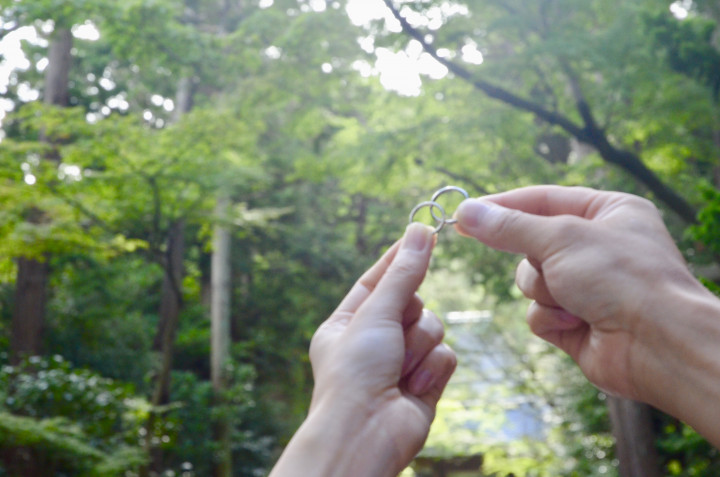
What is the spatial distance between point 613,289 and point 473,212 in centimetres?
30

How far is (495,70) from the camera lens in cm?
595

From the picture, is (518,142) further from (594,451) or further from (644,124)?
(594,451)

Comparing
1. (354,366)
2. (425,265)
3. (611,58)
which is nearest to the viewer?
(354,366)

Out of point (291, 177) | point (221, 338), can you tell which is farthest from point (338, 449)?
point (221, 338)

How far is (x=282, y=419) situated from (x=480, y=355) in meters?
4.39

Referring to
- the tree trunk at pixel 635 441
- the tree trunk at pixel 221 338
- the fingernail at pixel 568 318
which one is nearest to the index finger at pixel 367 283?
the fingernail at pixel 568 318

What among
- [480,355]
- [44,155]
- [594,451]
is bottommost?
[594,451]

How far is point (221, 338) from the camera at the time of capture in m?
11.4

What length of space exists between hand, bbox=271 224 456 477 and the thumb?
0.29 feet

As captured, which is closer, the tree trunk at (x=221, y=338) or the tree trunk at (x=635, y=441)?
the tree trunk at (x=635, y=441)

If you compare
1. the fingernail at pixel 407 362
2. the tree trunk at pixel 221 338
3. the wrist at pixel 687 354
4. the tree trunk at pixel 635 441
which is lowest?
the tree trunk at pixel 635 441

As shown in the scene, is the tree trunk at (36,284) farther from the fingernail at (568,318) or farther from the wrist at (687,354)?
the wrist at (687,354)

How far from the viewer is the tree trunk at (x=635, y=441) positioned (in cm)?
644

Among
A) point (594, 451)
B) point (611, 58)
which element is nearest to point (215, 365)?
point (594, 451)
